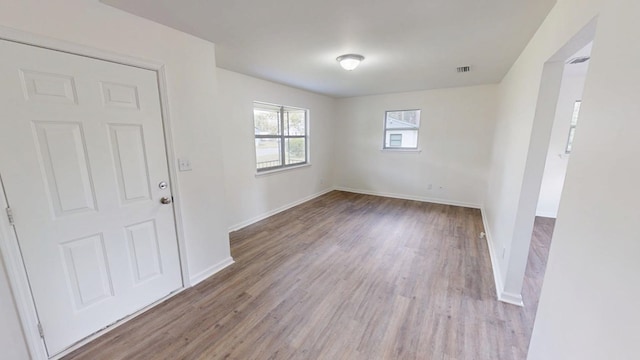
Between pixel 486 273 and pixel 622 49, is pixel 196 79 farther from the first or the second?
pixel 486 273

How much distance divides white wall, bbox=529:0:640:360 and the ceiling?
797 millimetres

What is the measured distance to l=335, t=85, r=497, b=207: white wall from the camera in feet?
15.4

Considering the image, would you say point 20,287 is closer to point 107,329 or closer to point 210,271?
point 107,329

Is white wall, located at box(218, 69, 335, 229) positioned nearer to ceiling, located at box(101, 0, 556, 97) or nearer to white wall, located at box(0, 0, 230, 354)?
ceiling, located at box(101, 0, 556, 97)

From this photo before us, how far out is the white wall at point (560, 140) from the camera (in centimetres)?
382

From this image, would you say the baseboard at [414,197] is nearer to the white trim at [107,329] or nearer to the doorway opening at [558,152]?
the doorway opening at [558,152]

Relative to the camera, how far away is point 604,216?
2.91 ft

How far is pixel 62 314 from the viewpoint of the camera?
168 centimetres

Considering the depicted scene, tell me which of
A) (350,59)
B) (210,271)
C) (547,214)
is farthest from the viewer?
(547,214)

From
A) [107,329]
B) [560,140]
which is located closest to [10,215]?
[107,329]

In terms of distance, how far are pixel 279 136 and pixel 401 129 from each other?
9.04ft

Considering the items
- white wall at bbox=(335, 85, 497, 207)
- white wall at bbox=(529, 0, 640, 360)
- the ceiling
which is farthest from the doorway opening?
white wall at bbox=(529, 0, 640, 360)

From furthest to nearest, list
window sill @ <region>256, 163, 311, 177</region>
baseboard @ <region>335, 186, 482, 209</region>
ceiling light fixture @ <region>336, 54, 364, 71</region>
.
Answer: baseboard @ <region>335, 186, 482, 209</region> < window sill @ <region>256, 163, 311, 177</region> < ceiling light fixture @ <region>336, 54, 364, 71</region>

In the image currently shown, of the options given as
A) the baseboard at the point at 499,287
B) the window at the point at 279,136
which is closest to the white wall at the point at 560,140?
the baseboard at the point at 499,287
